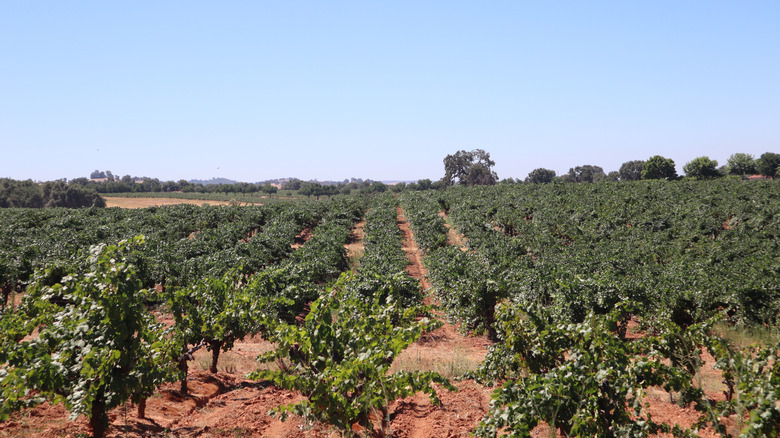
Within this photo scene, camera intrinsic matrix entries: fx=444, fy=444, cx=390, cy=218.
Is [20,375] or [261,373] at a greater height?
[20,375]

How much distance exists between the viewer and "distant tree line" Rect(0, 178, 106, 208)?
269ft

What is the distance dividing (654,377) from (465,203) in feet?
138

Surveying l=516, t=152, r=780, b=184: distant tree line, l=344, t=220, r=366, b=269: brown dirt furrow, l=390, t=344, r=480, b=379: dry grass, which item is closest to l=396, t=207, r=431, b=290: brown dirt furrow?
l=344, t=220, r=366, b=269: brown dirt furrow

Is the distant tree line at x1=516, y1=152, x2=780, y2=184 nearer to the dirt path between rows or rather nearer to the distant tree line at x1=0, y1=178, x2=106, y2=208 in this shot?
the dirt path between rows

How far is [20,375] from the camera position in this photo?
5445mm

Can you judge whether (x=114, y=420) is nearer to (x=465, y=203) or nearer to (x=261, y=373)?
(x=261, y=373)

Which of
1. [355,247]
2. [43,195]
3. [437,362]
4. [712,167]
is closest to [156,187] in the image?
[43,195]

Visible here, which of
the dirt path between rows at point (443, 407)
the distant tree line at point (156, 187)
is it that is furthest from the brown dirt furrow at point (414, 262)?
the distant tree line at point (156, 187)

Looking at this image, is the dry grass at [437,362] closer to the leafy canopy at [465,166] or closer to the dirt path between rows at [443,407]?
the dirt path between rows at [443,407]

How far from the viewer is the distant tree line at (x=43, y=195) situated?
8206 centimetres

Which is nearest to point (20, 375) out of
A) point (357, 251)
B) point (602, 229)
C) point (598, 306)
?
point (598, 306)

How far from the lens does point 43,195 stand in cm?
8538

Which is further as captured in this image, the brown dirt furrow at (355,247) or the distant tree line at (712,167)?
the distant tree line at (712,167)

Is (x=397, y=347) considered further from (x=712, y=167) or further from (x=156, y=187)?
(x=156, y=187)
